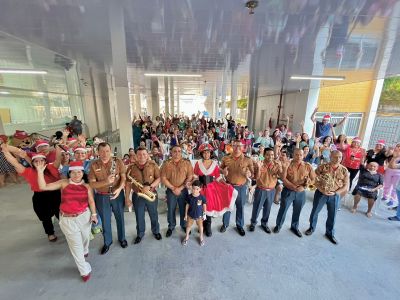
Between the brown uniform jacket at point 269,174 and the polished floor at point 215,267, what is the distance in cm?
100

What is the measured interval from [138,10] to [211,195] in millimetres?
3155

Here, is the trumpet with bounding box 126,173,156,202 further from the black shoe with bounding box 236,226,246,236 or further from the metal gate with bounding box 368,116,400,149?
the metal gate with bounding box 368,116,400,149

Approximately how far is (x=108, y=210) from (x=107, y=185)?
1.54 feet

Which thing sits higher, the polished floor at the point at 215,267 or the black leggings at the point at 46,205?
the black leggings at the point at 46,205

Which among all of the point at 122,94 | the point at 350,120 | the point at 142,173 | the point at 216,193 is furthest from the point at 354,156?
the point at 350,120

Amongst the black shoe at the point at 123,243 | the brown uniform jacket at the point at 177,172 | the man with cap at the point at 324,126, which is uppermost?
the man with cap at the point at 324,126

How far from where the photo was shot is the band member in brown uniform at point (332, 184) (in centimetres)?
326

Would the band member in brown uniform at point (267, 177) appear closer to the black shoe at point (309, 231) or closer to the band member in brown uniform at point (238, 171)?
the band member in brown uniform at point (238, 171)

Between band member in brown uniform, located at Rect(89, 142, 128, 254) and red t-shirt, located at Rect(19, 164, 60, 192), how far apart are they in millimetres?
606

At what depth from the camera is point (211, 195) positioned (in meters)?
3.51

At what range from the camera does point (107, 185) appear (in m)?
2.83

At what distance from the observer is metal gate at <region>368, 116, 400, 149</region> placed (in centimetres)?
922

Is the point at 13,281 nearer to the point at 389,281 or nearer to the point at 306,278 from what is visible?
the point at 306,278

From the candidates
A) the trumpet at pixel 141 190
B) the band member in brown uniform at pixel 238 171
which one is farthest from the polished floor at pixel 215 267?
the trumpet at pixel 141 190
